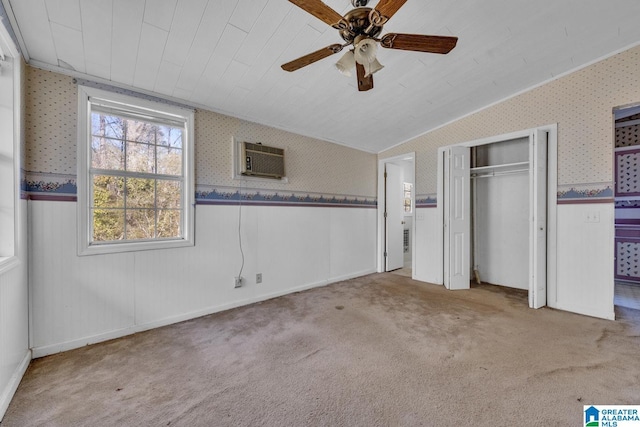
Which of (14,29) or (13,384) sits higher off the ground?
(14,29)

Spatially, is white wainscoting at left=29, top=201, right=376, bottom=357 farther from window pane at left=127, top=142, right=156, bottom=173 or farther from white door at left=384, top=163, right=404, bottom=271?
white door at left=384, top=163, right=404, bottom=271

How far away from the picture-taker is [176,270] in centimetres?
275

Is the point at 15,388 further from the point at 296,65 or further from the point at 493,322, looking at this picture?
the point at 493,322

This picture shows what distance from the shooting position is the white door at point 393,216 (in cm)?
498

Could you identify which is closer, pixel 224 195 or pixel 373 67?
pixel 373 67

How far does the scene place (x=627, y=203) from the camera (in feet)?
13.5

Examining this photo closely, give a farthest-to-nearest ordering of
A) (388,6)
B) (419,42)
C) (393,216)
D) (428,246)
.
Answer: (393,216), (428,246), (419,42), (388,6)

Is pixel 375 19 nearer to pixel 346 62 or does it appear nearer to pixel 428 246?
pixel 346 62

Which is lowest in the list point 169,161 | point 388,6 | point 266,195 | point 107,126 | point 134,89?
point 266,195

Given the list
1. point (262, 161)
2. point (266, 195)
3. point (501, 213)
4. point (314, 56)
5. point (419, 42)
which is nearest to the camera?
point (419, 42)

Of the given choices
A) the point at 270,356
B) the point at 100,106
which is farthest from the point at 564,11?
the point at 100,106

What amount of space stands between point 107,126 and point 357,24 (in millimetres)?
2386

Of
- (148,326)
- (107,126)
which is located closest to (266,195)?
(107,126)

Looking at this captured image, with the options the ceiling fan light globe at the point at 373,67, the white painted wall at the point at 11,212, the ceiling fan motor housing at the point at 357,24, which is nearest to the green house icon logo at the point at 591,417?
the ceiling fan light globe at the point at 373,67
